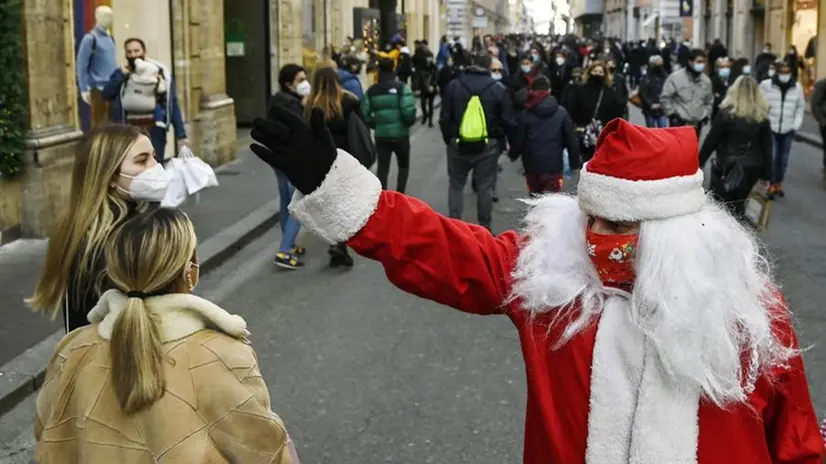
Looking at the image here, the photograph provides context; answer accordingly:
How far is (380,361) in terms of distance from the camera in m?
6.85

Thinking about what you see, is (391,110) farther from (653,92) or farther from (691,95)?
(653,92)

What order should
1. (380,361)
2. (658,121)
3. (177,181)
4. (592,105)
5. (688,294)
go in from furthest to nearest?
(658,121) < (592,105) < (380,361) < (177,181) < (688,294)

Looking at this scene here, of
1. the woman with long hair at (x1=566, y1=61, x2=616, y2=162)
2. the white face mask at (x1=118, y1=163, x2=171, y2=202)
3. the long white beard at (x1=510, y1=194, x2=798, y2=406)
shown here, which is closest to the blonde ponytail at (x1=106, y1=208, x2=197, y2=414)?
the long white beard at (x1=510, y1=194, x2=798, y2=406)

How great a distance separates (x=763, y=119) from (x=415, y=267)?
7978 mm

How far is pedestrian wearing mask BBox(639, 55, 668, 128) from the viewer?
→ 16.1 metres

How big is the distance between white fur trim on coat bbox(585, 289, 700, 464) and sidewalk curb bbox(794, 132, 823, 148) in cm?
1847

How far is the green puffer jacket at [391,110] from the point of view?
37.5ft

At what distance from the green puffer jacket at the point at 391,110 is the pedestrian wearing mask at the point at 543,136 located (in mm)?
1290

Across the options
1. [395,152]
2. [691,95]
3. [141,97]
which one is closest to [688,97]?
[691,95]

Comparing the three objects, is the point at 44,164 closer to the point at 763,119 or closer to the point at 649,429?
the point at 763,119

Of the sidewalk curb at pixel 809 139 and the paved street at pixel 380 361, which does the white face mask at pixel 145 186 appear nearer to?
the paved street at pixel 380 361

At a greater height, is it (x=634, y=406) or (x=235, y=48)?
(x=235, y=48)

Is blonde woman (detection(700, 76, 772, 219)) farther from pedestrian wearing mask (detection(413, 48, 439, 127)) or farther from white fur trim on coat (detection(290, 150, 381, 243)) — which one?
pedestrian wearing mask (detection(413, 48, 439, 127))

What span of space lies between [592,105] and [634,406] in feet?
34.9
